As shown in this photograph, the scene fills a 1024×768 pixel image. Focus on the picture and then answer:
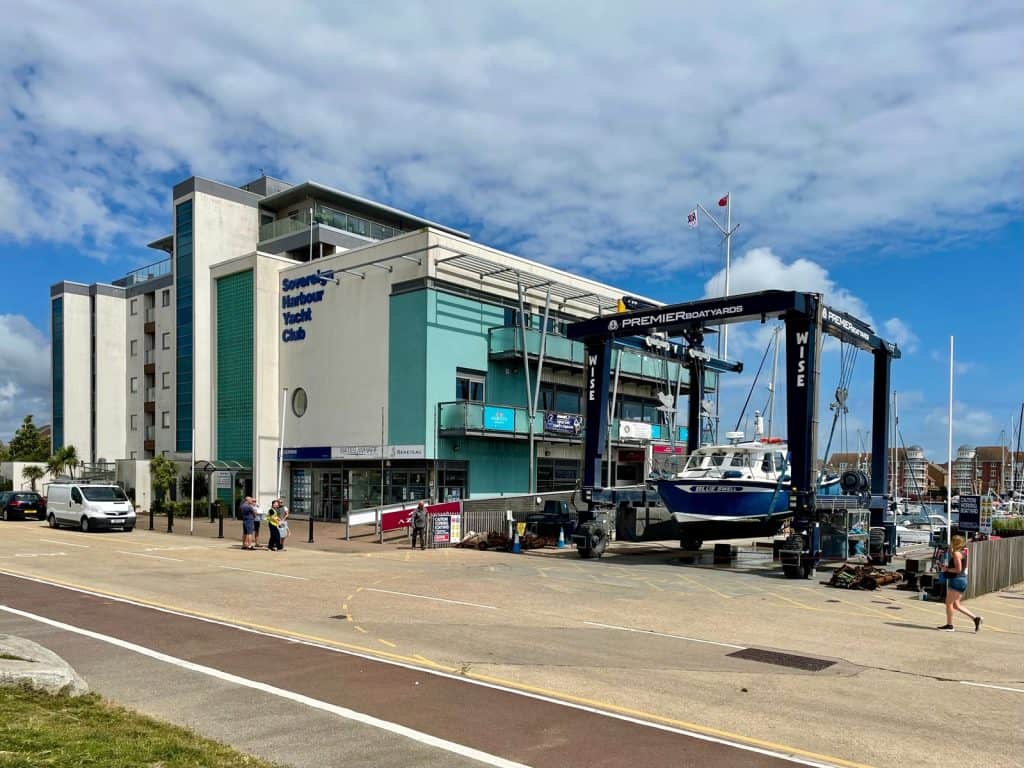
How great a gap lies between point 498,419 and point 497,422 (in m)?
0.15

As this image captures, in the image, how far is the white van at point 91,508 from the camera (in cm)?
3322

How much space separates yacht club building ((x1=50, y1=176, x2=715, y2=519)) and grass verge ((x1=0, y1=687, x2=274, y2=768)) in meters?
26.0

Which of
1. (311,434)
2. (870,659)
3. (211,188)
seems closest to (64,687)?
(870,659)

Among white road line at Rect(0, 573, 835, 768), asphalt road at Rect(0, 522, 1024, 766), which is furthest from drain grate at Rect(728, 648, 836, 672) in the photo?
white road line at Rect(0, 573, 835, 768)

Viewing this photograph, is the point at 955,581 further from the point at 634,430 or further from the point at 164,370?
the point at 164,370

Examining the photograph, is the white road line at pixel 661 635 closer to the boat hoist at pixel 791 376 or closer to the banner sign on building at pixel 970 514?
the boat hoist at pixel 791 376

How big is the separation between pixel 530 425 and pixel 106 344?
34.8m

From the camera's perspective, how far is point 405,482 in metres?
37.9

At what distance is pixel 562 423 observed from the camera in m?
40.4

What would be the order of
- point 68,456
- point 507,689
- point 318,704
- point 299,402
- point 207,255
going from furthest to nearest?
1. point 68,456
2. point 207,255
3. point 299,402
4. point 507,689
5. point 318,704

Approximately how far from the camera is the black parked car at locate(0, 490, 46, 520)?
4162cm

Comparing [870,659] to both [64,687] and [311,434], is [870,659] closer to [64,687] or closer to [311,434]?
[64,687]

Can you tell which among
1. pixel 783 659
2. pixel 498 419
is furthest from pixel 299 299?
pixel 783 659

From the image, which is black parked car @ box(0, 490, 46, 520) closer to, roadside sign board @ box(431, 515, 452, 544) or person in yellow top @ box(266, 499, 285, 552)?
person in yellow top @ box(266, 499, 285, 552)
